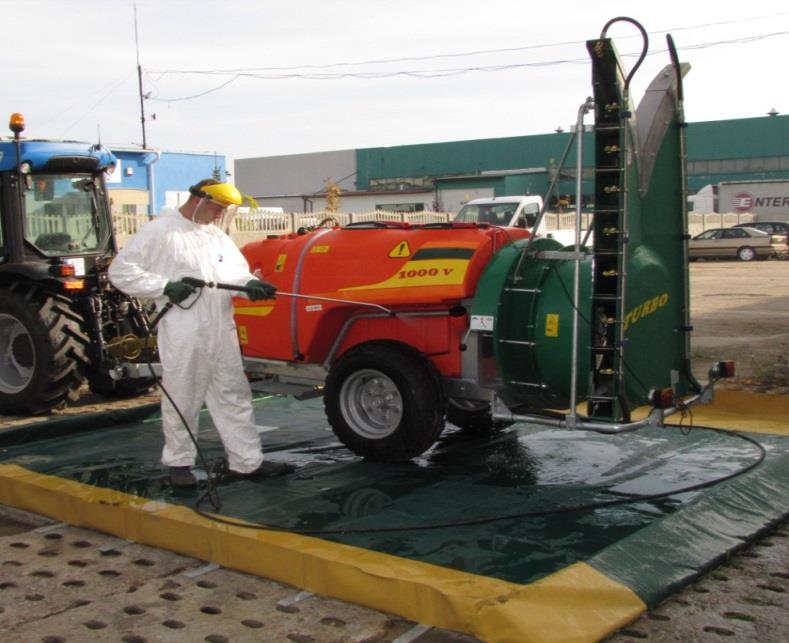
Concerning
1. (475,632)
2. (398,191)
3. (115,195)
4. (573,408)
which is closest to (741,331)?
(573,408)

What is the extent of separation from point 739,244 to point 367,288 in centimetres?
3091

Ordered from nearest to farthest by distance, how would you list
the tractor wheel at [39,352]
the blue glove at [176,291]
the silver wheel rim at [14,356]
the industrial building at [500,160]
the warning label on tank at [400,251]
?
the blue glove at [176,291] → the warning label on tank at [400,251] → the tractor wheel at [39,352] → the silver wheel rim at [14,356] → the industrial building at [500,160]

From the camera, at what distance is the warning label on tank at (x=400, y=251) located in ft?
21.1

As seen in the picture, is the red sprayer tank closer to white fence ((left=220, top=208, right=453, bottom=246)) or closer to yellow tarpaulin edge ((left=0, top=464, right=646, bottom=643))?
yellow tarpaulin edge ((left=0, top=464, right=646, bottom=643))

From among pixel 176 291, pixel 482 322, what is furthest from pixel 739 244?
pixel 176 291

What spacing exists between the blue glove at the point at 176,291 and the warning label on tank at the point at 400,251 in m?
1.43

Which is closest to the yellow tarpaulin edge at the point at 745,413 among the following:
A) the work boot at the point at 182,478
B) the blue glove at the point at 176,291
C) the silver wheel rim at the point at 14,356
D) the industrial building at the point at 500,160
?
the work boot at the point at 182,478

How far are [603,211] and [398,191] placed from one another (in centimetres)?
3963

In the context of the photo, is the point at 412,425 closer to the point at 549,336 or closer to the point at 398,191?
the point at 549,336

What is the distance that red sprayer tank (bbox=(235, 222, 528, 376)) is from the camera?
20.6ft

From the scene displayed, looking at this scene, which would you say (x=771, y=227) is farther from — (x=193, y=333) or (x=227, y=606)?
(x=227, y=606)

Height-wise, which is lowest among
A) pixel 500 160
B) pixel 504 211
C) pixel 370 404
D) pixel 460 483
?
pixel 460 483

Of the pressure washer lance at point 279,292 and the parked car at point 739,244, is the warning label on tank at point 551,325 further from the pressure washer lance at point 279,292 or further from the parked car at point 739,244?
the parked car at point 739,244

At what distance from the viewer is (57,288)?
29.7 feet
